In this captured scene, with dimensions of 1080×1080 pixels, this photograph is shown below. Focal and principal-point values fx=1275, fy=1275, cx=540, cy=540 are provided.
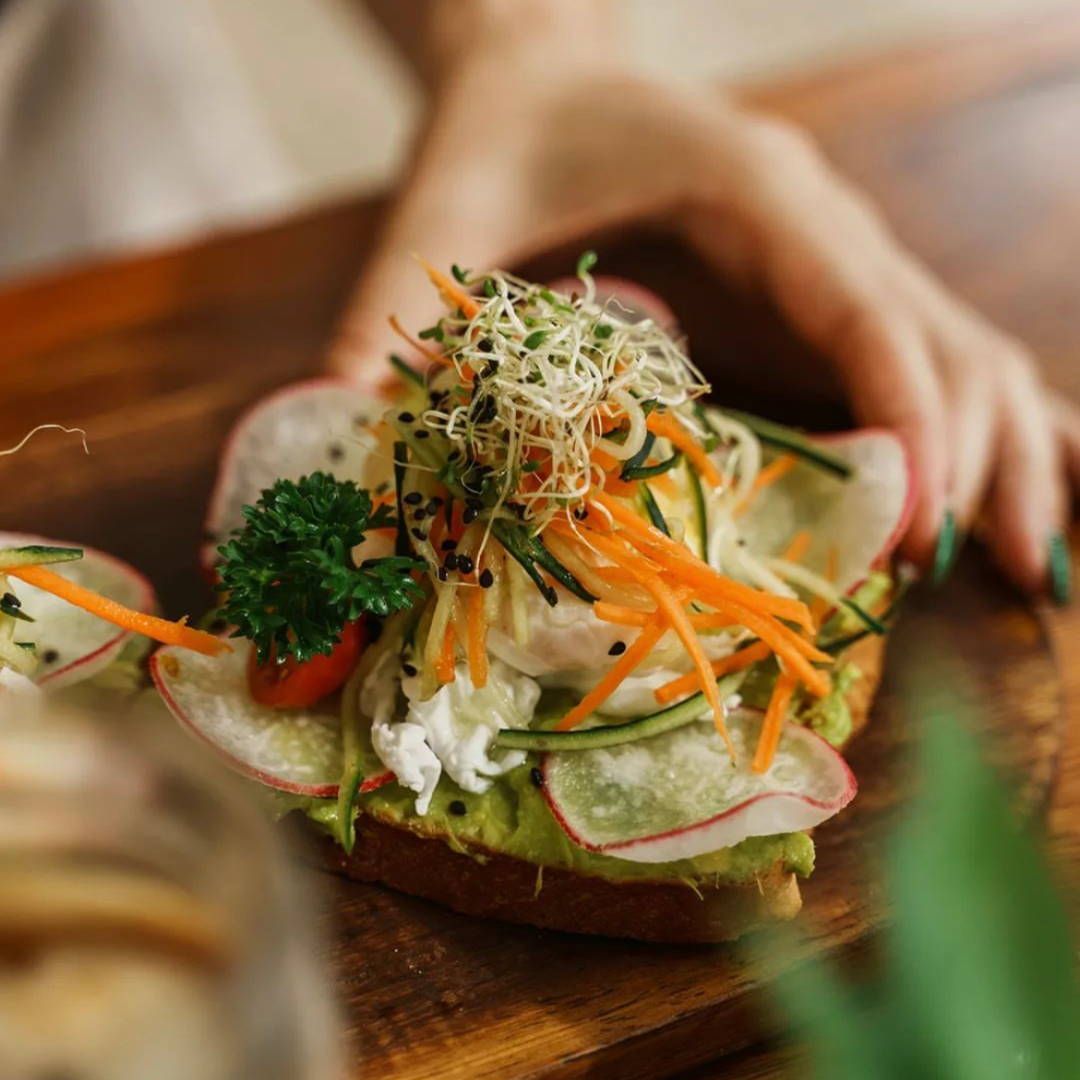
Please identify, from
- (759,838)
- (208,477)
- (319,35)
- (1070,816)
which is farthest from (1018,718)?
(319,35)

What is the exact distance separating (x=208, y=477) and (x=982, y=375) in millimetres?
1700

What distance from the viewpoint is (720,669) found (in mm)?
2064

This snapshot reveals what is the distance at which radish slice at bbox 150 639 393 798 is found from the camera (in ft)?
6.40

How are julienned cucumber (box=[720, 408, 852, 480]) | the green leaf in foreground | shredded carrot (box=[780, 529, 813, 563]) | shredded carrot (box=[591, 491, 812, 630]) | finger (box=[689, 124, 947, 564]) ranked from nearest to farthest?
the green leaf in foreground → shredded carrot (box=[591, 491, 812, 630]) → shredded carrot (box=[780, 529, 813, 563]) → julienned cucumber (box=[720, 408, 852, 480]) → finger (box=[689, 124, 947, 564])

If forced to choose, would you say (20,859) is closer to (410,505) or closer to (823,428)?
(410,505)

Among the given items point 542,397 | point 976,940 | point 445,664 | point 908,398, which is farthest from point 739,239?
point 976,940

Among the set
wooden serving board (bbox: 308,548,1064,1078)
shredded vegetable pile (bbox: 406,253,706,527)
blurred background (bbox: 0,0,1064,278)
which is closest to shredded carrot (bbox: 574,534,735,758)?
shredded vegetable pile (bbox: 406,253,706,527)

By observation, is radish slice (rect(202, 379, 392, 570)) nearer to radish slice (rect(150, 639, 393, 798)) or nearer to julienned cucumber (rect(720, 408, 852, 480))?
radish slice (rect(150, 639, 393, 798))

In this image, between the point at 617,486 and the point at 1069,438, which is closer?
the point at 617,486

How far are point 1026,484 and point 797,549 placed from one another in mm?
687

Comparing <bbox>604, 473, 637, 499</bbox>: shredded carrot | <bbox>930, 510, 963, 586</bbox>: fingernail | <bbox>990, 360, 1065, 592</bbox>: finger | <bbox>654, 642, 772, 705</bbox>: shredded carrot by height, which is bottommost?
<bbox>990, 360, 1065, 592</bbox>: finger

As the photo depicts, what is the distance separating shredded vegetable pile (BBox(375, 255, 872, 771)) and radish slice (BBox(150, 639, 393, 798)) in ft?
0.67

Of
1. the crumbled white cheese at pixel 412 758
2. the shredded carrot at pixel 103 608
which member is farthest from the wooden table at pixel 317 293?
the crumbled white cheese at pixel 412 758

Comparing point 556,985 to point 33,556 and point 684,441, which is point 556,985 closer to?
point 684,441
